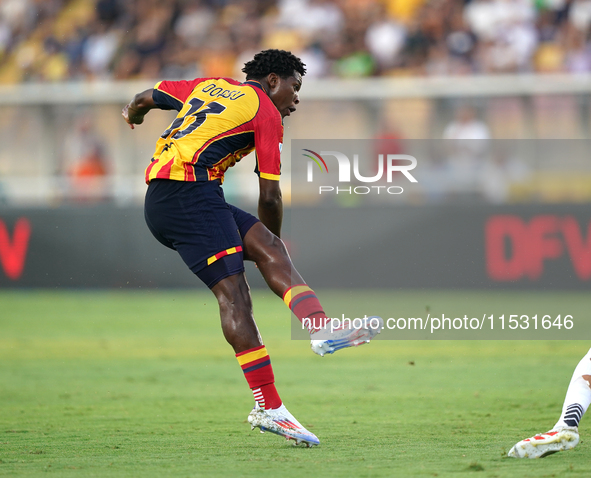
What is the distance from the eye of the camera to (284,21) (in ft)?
53.7

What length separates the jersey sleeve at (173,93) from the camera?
17.6 feet

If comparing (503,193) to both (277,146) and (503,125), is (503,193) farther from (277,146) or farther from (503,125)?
(277,146)

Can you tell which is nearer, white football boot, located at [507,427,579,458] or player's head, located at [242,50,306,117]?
white football boot, located at [507,427,579,458]

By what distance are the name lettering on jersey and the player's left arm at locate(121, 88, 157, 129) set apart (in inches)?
16.3

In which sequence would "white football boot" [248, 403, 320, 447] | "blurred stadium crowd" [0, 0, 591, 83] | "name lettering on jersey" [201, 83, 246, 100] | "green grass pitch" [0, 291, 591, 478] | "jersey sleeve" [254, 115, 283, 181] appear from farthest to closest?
"blurred stadium crowd" [0, 0, 591, 83]
"name lettering on jersey" [201, 83, 246, 100]
"jersey sleeve" [254, 115, 283, 181]
"white football boot" [248, 403, 320, 447]
"green grass pitch" [0, 291, 591, 478]

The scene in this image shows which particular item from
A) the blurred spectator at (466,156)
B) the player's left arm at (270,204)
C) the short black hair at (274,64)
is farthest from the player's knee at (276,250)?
the blurred spectator at (466,156)

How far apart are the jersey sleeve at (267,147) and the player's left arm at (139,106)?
868 millimetres

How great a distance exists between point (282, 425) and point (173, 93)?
7.18ft

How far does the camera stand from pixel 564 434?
14.1ft

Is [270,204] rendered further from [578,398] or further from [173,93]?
[578,398]

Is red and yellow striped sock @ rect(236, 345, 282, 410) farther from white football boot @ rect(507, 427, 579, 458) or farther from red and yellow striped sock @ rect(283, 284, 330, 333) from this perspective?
white football boot @ rect(507, 427, 579, 458)

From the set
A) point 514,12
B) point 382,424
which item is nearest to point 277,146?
point 382,424

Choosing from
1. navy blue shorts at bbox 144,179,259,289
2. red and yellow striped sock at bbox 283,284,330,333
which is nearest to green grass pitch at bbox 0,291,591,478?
red and yellow striped sock at bbox 283,284,330,333

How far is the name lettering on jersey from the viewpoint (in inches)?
202
